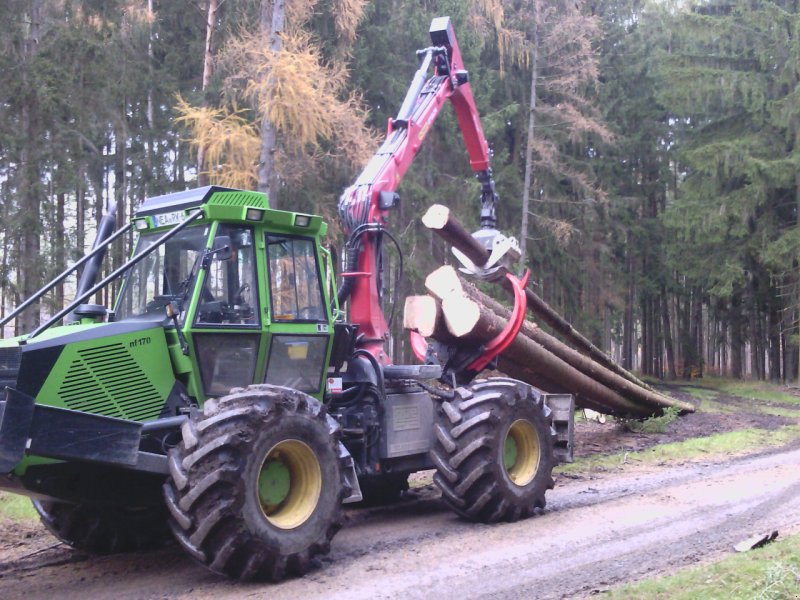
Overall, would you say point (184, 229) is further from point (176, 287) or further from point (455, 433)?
point (455, 433)

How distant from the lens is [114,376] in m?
6.36

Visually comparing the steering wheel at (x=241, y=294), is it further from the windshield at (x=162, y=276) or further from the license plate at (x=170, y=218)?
the license plate at (x=170, y=218)

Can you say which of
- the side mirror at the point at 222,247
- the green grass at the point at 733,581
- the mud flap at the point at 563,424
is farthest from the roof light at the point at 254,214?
the mud flap at the point at 563,424

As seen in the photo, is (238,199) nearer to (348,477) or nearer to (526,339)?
(348,477)

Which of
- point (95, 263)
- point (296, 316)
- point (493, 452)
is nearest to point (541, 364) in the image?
point (493, 452)

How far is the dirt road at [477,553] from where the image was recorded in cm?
623

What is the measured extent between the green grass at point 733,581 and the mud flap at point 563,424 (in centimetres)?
358

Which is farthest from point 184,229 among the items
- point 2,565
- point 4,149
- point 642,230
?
point 642,230

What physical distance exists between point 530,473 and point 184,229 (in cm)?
451

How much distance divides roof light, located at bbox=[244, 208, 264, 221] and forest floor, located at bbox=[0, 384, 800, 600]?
300cm

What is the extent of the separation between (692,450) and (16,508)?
986cm

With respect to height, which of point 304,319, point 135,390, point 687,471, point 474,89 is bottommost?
point 687,471

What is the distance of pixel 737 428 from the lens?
15781mm

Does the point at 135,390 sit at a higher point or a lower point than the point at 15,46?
lower
